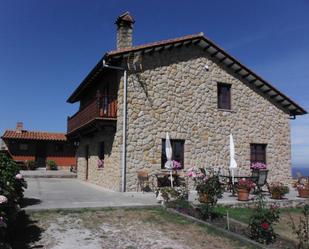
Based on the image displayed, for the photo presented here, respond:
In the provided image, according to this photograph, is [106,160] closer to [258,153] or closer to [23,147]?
[258,153]

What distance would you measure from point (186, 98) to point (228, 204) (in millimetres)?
6477

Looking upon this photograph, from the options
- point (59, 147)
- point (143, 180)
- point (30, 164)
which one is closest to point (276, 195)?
point (143, 180)

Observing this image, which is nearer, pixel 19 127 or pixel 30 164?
pixel 30 164

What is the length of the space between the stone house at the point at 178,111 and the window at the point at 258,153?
0.17 feet

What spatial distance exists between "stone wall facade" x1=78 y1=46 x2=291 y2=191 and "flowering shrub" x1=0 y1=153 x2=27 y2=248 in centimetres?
593

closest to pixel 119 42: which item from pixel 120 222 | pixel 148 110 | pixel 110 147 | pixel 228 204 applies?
pixel 148 110

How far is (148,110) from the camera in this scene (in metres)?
16.2

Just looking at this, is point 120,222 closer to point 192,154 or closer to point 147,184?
point 147,184

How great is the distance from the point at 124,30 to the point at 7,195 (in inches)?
441

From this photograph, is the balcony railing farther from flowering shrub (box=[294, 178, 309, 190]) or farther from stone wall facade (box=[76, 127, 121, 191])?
flowering shrub (box=[294, 178, 309, 190])

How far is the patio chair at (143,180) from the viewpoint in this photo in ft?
50.5

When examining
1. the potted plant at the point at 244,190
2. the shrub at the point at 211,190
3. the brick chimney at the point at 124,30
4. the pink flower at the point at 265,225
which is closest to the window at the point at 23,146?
the brick chimney at the point at 124,30

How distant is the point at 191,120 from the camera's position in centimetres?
1742

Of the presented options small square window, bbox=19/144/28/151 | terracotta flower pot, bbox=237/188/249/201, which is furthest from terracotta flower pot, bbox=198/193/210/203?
small square window, bbox=19/144/28/151
